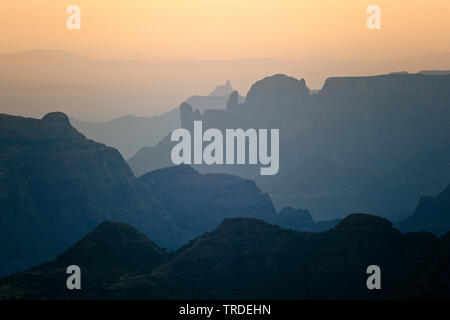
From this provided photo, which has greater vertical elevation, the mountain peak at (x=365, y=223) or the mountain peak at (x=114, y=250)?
the mountain peak at (x=365, y=223)

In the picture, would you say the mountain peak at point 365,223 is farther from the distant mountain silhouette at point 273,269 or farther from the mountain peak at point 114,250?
the mountain peak at point 114,250

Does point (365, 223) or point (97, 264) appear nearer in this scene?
point (365, 223)

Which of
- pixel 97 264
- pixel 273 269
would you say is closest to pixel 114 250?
pixel 97 264

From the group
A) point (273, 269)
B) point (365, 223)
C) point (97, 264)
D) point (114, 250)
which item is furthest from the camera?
point (114, 250)

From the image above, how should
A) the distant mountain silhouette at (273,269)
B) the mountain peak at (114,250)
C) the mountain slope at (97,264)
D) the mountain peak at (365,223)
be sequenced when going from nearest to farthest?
1. the distant mountain silhouette at (273,269)
2. the mountain slope at (97,264)
3. the mountain peak at (365,223)
4. the mountain peak at (114,250)

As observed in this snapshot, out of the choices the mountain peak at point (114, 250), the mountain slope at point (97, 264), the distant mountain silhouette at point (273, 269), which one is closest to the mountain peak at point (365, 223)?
the distant mountain silhouette at point (273, 269)

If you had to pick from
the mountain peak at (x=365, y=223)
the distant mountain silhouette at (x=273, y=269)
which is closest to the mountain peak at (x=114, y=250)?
the distant mountain silhouette at (x=273, y=269)

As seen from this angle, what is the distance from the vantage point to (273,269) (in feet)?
419

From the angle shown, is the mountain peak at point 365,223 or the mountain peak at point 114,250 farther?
the mountain peak at point 114,250

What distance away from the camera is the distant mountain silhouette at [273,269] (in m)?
119

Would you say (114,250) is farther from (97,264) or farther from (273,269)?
(273,269)

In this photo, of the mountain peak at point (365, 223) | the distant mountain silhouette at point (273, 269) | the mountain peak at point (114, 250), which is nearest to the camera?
the distant mountain silhouette at point (273, 269)

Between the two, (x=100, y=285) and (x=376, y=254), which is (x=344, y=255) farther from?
(x=100, y=285)
